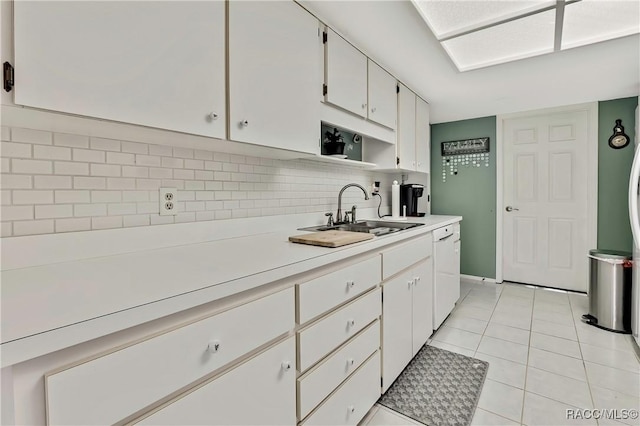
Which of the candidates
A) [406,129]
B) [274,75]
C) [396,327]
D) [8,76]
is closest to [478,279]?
[406,129]

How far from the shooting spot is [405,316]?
71.5 inches

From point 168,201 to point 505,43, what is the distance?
2304 mm

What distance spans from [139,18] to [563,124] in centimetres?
425

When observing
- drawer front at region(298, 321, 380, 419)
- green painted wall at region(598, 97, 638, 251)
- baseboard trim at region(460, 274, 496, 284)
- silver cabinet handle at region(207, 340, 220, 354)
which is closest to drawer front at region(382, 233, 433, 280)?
drawer front at region(298, 321, 380, 419)

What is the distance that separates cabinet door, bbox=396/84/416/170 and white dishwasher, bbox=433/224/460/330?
2.34 ft

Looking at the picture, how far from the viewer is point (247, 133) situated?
1.24 metres

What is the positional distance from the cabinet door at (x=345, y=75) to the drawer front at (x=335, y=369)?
132 cm

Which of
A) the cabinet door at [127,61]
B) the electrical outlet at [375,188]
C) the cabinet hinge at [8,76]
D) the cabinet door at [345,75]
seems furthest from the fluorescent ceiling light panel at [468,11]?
the cabinet hinge at [8,76]

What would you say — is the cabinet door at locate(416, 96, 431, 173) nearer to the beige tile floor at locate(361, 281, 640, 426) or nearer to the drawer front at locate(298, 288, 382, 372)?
the beige tile floor at locate(361, 281, 640, 426)

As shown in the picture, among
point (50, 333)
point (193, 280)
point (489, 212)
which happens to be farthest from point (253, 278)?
point (489, 212)

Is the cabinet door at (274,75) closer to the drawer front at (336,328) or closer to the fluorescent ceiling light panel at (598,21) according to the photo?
the drawer front at (336,328)

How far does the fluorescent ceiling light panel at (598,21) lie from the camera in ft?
5.06

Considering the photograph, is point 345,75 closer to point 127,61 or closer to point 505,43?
point 505,43

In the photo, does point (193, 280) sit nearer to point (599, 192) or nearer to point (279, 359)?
point (279, 359)
